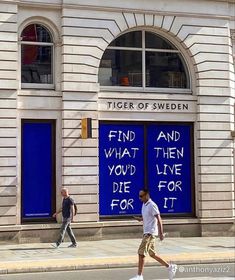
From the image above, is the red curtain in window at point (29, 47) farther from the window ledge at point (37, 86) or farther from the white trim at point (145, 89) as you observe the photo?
the white trim at point (145, 89)

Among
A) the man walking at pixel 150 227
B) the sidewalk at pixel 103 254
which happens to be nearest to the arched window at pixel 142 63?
the sidewalk at pixel 103 254

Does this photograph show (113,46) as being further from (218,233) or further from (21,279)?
(21,279)

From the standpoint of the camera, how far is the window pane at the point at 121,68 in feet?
69.3

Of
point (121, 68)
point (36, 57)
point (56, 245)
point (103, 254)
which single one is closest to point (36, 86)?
point (36, 57)

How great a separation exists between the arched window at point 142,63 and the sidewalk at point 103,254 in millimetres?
5873

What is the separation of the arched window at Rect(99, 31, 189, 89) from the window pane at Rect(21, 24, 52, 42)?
224cm

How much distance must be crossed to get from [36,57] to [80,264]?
8457mm

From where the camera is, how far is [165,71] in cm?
2195

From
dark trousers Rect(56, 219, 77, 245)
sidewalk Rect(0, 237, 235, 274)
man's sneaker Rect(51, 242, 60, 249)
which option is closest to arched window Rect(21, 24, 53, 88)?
dark trousers Rect(56, 219, 77, 245)

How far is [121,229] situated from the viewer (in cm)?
2039

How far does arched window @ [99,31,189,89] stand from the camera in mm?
21219

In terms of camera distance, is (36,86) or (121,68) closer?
(36,86)

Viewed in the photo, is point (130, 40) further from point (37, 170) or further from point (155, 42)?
point (37, 170)

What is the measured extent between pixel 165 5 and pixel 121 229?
8.38 m
